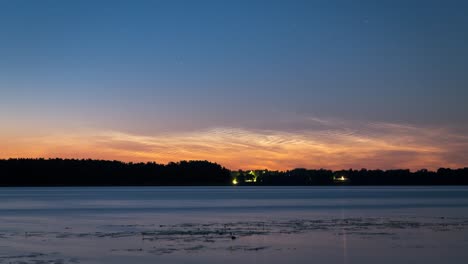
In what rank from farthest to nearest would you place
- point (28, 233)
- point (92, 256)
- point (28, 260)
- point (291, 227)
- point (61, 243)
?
point (291, 227) < point (28, 233) < point (61, 243) < point (92, 256) < point (28, 260)

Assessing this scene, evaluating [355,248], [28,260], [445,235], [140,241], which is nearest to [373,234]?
[445,235]

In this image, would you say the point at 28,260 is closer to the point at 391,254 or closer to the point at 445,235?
the point at 391,254

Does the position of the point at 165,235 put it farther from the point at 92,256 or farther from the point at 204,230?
the point at 92,256

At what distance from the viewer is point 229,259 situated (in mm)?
26297

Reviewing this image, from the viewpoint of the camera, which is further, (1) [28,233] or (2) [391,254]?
(1) [28,233]

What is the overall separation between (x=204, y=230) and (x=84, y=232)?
22.3 feet

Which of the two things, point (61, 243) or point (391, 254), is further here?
point (61, 243)

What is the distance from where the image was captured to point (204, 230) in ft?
129

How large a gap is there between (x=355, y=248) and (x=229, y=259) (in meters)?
6.36

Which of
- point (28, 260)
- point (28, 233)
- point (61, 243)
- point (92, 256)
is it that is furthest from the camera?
point (28, 233)

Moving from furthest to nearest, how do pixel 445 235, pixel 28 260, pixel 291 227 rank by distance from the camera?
pixel 291 227
pixel 445 235
pixel 28 260

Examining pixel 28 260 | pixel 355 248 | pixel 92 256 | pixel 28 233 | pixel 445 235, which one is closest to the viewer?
pixel 28 260

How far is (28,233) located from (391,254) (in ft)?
67.8

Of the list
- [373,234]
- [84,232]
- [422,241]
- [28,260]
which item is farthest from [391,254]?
[84,232]
